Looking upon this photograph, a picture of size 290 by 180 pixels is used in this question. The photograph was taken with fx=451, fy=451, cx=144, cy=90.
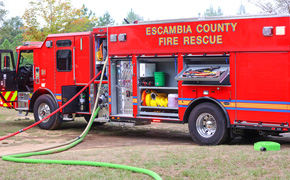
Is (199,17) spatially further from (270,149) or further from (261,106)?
(270,149)

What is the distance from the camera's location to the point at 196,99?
33.8 ft

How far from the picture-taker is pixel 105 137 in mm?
12445

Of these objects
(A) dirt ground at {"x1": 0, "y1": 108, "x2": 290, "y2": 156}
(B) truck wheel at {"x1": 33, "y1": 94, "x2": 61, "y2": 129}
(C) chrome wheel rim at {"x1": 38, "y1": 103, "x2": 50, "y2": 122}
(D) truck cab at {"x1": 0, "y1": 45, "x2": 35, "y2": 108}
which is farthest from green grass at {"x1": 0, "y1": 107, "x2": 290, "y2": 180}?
(D) truck cab at {"x1": 0, "y1": 45, "x2": 35, "y2": 108}

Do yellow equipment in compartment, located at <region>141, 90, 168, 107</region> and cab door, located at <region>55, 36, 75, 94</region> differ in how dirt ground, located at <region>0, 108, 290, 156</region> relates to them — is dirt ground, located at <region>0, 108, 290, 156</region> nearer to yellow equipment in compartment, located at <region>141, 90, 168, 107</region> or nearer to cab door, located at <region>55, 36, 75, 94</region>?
yellow equipment in compartment, located at <region>141, 90, 168, 107</region>

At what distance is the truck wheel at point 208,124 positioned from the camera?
9.98m

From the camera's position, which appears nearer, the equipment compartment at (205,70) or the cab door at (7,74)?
the equipment compartment at (205,70)

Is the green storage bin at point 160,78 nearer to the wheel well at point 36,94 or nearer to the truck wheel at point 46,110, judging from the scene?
the truck wheel at point 46,110

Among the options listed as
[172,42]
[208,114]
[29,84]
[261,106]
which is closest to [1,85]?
[29,84]

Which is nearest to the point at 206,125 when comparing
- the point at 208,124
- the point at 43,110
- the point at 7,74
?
the point at 208,124

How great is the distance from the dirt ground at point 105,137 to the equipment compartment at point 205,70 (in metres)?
1.75

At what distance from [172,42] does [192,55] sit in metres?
0.66

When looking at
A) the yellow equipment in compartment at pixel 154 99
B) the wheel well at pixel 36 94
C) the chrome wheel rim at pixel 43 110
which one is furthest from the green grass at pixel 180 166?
the wheel well at pixel 36 94

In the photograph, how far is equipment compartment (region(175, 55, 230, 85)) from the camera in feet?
32.3

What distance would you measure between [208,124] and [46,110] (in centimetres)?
573
